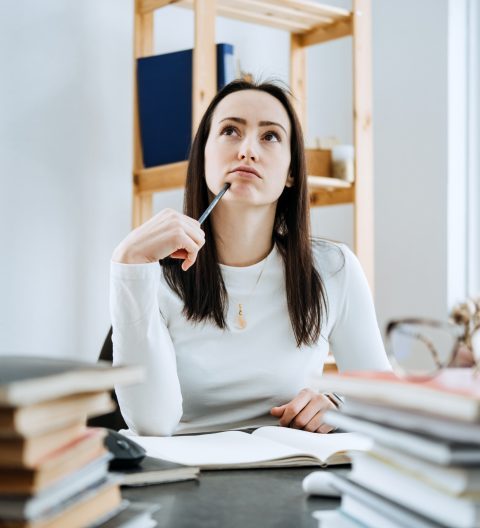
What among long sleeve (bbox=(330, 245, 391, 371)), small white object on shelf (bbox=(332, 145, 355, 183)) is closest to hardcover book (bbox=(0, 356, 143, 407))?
long sleeve (bbox=(330, 245, 391, 371))

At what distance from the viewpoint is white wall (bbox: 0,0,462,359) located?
84.1 inches

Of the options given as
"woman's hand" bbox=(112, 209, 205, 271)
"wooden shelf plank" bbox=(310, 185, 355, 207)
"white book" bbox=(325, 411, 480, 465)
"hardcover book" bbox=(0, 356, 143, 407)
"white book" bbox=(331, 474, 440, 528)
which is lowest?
"white book" bbox=(331, 474, 440, 528)

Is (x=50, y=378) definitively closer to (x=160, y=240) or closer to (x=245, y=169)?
(x=160, y=240)

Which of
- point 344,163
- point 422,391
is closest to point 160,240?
point 422,391

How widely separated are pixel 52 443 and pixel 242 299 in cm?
106

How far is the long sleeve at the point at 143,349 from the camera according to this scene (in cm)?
124

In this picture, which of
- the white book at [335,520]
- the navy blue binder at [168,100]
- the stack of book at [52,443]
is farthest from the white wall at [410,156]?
the stack of book at [52,443]

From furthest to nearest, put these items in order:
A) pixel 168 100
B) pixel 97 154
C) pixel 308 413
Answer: pixel 97 154, pixel 168 100, pixel 308 413

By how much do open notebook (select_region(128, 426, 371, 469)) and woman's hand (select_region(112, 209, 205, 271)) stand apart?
1.12 feet

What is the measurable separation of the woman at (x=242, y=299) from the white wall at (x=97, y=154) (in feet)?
2.14

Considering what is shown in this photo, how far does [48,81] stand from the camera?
2197mm

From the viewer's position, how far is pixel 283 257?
1.65m

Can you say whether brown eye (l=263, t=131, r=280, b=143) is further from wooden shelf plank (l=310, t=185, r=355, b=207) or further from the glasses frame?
the glasses frame

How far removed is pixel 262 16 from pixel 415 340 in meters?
2.04
